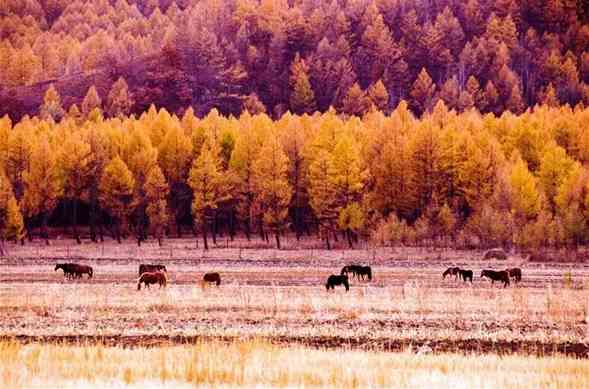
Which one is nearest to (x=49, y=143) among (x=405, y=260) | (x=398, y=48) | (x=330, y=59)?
(x=405, y=260)

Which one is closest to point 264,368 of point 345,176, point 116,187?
point 345,176

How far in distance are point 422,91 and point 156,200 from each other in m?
70.1

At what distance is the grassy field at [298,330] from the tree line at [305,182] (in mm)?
26685

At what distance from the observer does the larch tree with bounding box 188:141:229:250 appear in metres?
87.5

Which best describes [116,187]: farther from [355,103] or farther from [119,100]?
[355,103]

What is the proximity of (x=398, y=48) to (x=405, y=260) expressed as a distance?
99.7 meters

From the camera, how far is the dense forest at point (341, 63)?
146 metres

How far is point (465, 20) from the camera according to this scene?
175875 mm

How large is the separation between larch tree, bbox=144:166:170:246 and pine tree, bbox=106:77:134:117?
4894 centimetres

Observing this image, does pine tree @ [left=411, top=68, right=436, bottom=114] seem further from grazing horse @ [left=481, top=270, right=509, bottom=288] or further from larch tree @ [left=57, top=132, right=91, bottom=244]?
grazing horse @ [left=481, top=270, right=509, bottom=288]

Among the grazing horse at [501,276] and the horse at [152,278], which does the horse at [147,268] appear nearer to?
the horse at [152,278]

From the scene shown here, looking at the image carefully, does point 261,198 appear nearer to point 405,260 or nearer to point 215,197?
point 215,197

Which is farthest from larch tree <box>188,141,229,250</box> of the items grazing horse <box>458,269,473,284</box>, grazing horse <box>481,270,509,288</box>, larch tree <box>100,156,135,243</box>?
grazing horse <box>481,270,509,288</box>

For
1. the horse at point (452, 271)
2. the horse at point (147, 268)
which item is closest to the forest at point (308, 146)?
the horse at point (452, 271)
